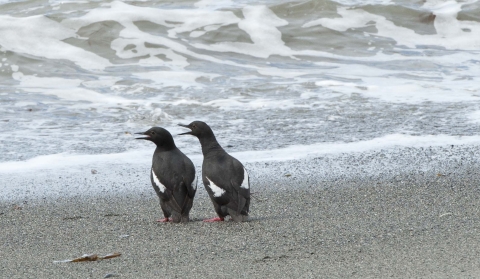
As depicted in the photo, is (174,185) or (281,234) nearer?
(281,234)

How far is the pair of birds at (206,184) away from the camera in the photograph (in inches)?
228

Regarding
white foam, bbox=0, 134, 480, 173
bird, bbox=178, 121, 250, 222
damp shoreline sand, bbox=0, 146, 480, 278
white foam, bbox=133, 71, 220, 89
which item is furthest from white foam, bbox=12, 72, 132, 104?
bird, bbox=178, 121, 250, 222

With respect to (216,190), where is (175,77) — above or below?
below

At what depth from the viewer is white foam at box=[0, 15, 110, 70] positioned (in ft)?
48.0

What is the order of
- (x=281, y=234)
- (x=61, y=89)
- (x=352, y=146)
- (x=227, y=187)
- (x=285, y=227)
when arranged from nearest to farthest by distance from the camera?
(x=281, y=234) → (x=285, y=227) → (x=227, y=187) → (x=352, y=146) → (x=61, y=89)

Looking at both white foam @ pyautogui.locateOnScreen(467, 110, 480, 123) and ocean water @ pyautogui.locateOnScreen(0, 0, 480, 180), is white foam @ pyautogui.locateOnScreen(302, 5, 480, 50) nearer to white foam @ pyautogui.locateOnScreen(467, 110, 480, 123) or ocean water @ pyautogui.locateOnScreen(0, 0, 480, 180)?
ocean water @ pyautogui.locateOnScreen(0, 0, 480, 180)

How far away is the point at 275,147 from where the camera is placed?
8.48m

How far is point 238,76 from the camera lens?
13.2 meters

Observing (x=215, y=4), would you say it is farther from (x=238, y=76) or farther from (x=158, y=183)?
(x=158, y=183)

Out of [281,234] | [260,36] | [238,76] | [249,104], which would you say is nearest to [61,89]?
[238,76]

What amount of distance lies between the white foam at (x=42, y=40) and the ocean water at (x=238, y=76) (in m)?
0.04

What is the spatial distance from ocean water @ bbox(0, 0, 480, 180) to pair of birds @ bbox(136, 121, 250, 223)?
1838 mm

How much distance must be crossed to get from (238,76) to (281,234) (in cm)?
814

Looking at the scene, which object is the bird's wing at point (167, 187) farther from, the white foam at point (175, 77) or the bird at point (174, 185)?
the white foam at point (175, 77)
